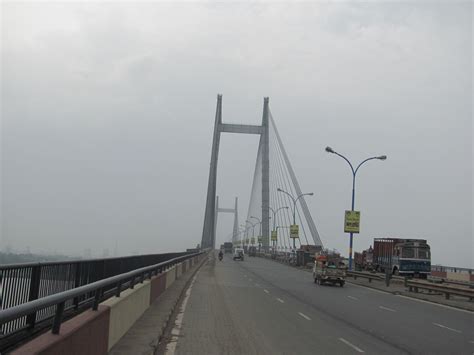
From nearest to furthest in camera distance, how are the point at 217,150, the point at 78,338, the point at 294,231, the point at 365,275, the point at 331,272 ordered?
the point at 78,338, the point at 331,272, the point at 365,275, the point at 294,231, the point at 217,150

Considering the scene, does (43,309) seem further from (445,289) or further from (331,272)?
(331,272)

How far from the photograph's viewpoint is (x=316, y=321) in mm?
15234

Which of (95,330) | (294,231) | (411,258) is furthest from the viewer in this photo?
(294,231)

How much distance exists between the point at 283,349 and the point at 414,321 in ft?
25.5

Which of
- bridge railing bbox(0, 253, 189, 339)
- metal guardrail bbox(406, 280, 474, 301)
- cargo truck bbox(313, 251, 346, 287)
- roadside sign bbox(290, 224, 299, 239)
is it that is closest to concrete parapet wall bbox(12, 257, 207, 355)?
bridge railing bbox(0, 253, 189, 339)

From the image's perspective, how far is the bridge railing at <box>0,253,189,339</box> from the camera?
667cm

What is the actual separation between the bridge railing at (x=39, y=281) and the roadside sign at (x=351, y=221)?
33097 mm

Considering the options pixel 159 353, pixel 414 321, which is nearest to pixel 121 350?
pixel 159 353

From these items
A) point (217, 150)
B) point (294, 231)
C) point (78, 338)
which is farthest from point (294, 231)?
point (78, 338)

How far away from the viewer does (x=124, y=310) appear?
34.2ft

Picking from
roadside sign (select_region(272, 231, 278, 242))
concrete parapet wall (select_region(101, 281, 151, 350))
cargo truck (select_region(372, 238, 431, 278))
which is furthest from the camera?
roadside sign (select_region(272, 231, 278, 242))

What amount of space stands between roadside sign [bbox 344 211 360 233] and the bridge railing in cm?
3310

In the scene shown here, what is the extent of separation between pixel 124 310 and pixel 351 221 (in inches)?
1356

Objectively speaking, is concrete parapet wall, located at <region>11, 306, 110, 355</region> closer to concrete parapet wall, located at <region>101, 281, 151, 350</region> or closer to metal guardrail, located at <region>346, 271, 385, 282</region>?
concrete parapet wall, located at <region>101, 281, 151, 350</region>
